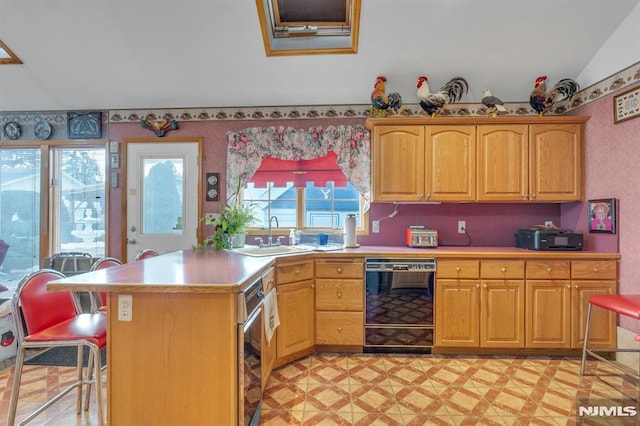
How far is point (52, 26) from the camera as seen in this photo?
2723 mm

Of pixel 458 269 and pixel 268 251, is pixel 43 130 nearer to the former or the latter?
pixel 268 251

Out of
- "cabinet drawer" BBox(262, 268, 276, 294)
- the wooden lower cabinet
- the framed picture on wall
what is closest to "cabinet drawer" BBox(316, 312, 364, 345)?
the wooden lower cabinet

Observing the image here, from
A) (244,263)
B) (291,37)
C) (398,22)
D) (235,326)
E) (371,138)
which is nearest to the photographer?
(235,326)

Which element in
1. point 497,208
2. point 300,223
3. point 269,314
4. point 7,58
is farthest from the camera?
point 300,223

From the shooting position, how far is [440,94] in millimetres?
2941

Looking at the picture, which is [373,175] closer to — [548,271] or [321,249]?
[321,249]

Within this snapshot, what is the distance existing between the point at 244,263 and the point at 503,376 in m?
2.16

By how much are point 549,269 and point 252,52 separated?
324cm

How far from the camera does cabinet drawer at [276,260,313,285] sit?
2.49 m

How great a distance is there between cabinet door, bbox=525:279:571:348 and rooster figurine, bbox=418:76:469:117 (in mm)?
1775

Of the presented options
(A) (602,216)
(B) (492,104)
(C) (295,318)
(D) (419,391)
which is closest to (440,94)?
(B) (492,104)

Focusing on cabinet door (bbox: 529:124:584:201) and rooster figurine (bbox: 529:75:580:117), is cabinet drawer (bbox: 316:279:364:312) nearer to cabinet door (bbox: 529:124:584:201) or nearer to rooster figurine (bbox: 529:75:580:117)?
cabinet door (bbox: 529:124:584:201)

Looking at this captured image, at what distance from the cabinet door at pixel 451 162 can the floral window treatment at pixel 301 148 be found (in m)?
0.60

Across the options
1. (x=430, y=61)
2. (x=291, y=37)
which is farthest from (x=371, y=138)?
(x=291, y=37)
